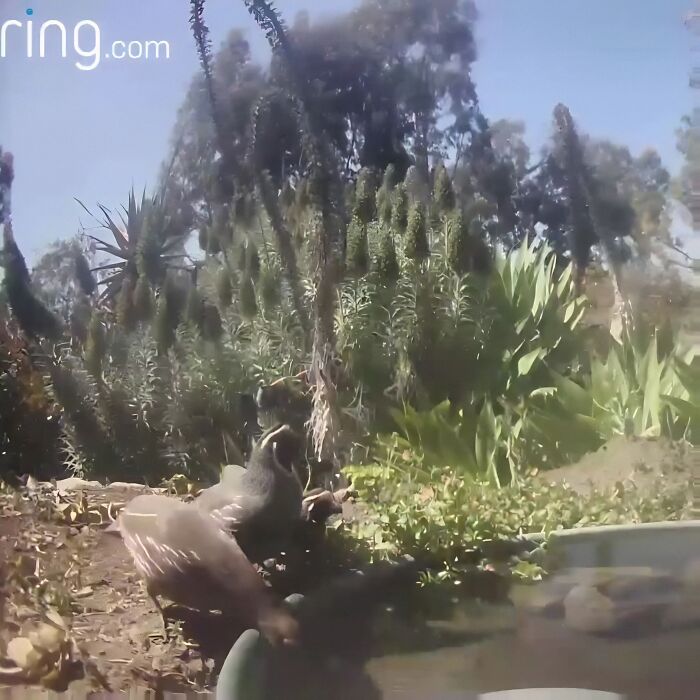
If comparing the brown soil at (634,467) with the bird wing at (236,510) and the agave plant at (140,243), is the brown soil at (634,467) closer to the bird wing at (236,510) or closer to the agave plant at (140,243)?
the bird wing at (236,510)

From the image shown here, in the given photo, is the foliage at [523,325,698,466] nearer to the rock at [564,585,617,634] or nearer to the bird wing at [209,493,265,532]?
the rock at [564,585,617,634]

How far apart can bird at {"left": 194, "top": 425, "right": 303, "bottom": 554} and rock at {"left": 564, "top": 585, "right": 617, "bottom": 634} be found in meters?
0.50

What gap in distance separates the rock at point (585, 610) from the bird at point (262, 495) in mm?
498

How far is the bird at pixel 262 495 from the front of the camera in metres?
1.29

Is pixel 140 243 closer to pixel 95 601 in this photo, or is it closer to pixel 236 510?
pixel 236 510

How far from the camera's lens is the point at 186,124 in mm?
1348

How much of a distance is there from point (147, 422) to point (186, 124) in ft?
1.84

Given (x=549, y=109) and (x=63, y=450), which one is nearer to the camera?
(x=549, y=109)

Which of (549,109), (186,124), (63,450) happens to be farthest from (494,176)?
(63,450)

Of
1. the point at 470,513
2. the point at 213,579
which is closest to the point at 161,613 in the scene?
the point at 213,579

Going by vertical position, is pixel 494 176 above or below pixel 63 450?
above

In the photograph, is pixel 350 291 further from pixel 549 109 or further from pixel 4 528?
pixel 4 528

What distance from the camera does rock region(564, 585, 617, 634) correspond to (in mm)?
1266
